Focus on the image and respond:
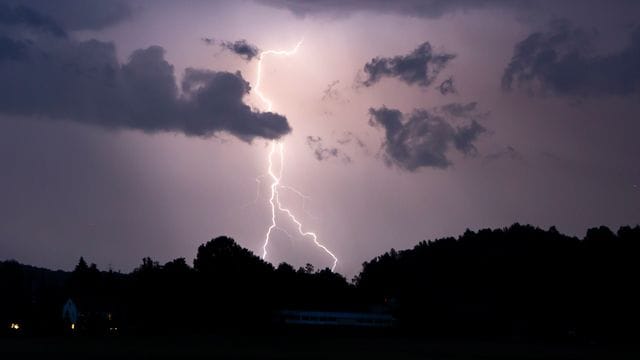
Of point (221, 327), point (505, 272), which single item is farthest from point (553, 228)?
point (221, 327)

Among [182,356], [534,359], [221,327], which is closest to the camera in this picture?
[182,356]

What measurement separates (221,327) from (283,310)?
9.64m

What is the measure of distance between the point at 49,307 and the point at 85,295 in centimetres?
3724

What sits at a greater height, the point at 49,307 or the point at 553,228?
the point at 553,228

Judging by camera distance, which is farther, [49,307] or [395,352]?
[49,307]

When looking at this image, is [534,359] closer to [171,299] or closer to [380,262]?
[171,299]

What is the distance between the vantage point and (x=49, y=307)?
98.4 m

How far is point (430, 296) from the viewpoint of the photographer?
359ft

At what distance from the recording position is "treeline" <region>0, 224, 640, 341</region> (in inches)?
3654

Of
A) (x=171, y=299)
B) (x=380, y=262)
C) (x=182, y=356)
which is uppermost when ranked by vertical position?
(x=380, y=262)

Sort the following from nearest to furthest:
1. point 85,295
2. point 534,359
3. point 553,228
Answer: point 534,359 < point 85,295 < point 553,228

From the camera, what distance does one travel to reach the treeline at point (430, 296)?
92812mm

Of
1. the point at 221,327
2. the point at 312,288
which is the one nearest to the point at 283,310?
the point at 221,327

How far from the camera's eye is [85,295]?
443 feet
